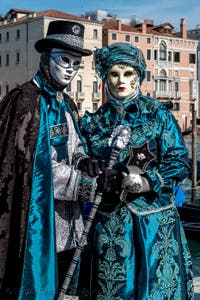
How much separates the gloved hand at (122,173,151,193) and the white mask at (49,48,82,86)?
1.22ft

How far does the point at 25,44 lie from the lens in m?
33.7

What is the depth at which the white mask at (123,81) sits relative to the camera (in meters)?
2.04

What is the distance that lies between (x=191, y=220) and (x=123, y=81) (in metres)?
5.46

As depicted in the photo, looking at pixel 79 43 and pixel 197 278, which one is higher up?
pixel 79 43

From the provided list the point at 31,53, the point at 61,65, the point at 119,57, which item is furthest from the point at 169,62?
the point at 61,65

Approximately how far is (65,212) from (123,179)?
0.23m

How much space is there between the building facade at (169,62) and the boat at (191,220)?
28.4m

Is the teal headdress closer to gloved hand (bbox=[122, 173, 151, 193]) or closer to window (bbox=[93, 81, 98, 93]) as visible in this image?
gloved hand (bbox=[122, 173, 151, 193])

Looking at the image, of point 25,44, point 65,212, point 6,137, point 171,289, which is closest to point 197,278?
point 171,289

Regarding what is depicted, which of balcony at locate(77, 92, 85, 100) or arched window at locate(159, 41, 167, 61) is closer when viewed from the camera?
balcony at locate(77, 92, 85, 100)

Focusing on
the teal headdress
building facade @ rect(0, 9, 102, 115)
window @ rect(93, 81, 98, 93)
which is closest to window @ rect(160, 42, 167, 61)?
building facade @ rect(0, 9, 102, 115)

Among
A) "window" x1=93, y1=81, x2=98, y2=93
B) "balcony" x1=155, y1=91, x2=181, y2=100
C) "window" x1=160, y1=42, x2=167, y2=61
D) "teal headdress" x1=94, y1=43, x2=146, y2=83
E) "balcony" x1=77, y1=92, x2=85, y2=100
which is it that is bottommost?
"teal headdress" x1=94, y1=43, x2=146, y2=83

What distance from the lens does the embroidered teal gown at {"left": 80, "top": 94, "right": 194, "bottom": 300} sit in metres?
1.94

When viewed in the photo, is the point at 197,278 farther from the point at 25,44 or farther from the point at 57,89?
the point at 25,44
